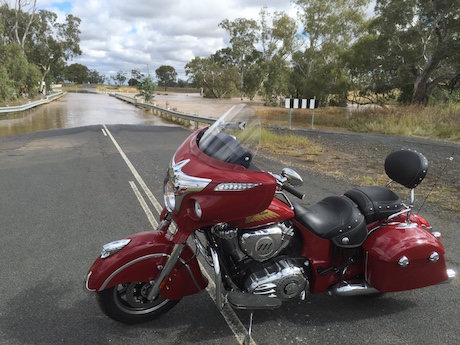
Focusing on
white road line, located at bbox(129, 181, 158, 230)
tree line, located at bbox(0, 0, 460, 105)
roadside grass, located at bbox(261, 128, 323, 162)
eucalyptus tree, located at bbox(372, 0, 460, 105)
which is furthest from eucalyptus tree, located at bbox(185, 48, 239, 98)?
white road line, located at bbox(129, 181, 158, 230)

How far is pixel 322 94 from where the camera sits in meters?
35.7

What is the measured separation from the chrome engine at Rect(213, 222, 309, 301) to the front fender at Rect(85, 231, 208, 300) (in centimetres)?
36

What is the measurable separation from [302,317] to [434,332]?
109 centimetres

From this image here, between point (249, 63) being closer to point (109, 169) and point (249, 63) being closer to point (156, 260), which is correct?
point (109, 169)

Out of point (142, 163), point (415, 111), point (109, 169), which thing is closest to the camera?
point (109, 169)

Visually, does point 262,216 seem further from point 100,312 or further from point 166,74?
point 166,74

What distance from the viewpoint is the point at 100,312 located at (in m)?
3.07

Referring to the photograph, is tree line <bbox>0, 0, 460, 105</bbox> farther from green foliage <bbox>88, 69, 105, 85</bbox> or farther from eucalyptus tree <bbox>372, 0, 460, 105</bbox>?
green foliage <bbox>88, 69, 105, 85</bbox>

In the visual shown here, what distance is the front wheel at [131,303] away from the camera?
277cm

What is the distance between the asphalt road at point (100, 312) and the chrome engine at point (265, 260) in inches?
17.1

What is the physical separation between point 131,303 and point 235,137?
164 cm

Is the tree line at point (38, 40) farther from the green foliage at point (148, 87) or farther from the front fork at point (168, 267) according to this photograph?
the front fork at point (168, 267)

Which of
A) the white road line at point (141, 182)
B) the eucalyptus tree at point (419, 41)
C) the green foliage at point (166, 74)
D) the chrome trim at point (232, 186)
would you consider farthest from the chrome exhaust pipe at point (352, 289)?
the green foliage at point (166, 74)

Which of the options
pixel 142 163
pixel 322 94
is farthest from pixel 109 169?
pixel 322 94
